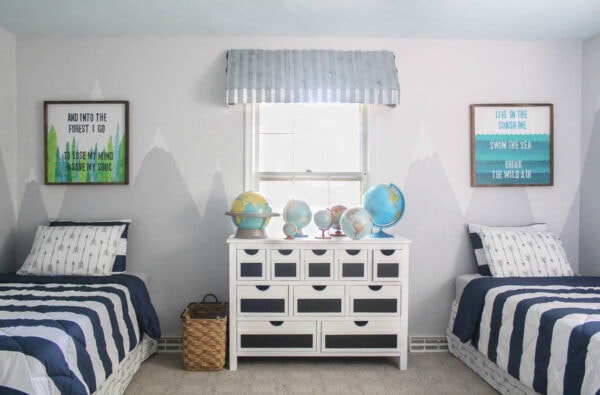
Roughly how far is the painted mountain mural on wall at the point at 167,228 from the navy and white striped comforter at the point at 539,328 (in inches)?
73.0

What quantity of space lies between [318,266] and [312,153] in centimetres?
98

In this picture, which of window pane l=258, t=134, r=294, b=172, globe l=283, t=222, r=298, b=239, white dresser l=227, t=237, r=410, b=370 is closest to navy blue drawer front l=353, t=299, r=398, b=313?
white dresser l=227, t=237, r=410, b=370

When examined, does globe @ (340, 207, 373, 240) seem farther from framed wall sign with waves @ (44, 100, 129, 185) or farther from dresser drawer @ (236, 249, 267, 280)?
framed wall sign with waves @ (44, 100, 129, 185)

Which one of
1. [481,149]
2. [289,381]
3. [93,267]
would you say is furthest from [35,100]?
[481,149]

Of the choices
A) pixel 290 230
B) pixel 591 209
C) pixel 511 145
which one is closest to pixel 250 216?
pixel 290 230

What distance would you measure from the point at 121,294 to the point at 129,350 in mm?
343

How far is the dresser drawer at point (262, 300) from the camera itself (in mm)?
3256

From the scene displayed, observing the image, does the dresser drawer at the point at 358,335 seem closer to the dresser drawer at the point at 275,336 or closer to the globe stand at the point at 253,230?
the dresser drawer at the point at 275,336

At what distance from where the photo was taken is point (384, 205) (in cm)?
343

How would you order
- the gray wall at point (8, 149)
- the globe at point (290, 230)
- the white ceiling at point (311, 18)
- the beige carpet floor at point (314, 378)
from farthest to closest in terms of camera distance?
the gray wall at point (8, 149) < the globe at point (290, 230) < the white ceiling at point (311, 18) < the beige carpet floor at point (314, 378)

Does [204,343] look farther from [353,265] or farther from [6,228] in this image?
[6,228]

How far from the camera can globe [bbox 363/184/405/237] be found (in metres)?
3.43

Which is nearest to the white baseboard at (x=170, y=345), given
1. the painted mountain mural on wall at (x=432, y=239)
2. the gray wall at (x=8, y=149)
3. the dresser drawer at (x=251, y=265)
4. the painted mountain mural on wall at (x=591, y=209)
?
the dresser drawer at (x=251, y=265)

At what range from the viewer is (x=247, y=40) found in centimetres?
374
